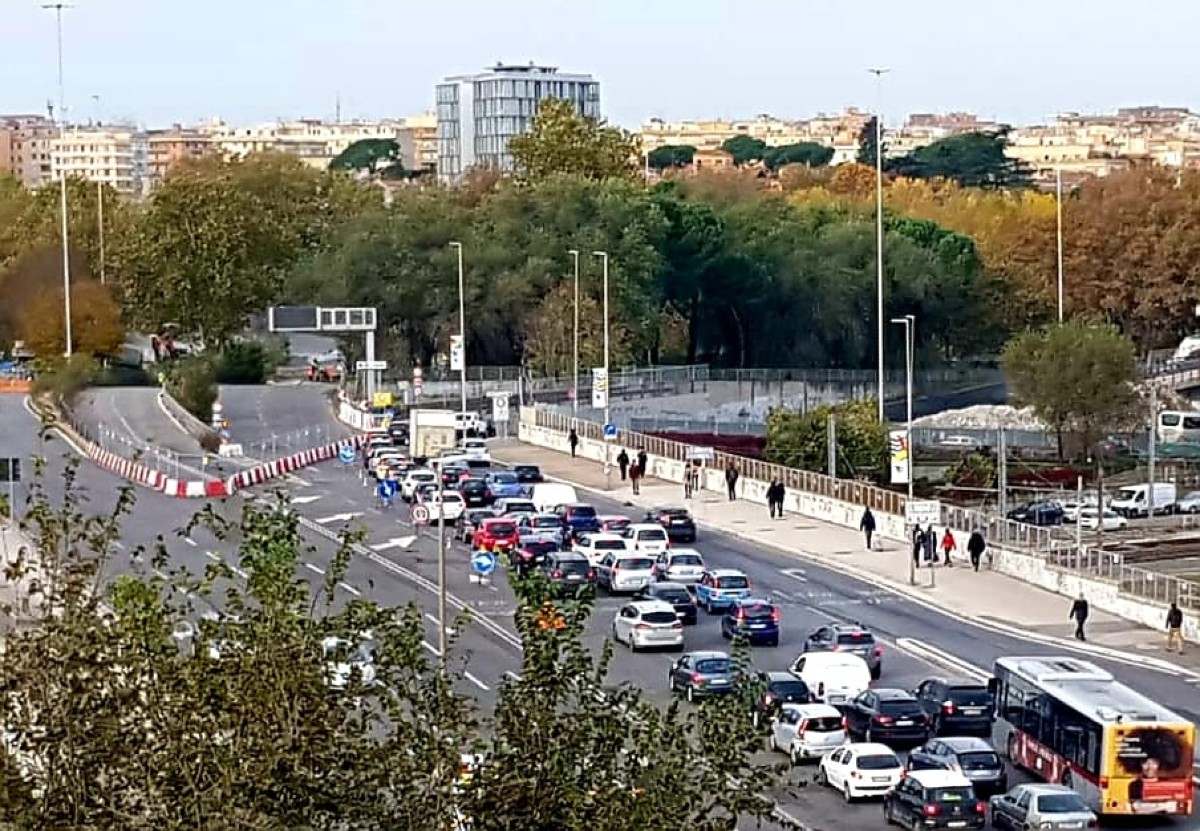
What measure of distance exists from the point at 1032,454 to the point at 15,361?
149 feet

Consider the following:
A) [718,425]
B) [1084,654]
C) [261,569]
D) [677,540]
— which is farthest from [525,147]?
[261,569]

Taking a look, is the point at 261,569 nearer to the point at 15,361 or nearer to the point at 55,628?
the point at 55,628

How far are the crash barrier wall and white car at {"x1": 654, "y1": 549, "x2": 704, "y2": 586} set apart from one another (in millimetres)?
5496

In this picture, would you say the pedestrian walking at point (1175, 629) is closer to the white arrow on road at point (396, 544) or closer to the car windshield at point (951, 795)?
the car windshield at point (951, 795)

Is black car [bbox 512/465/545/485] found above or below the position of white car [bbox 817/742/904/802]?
above

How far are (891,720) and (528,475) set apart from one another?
30.8 meters

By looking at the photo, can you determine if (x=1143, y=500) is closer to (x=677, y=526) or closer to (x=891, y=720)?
(x=677, y=526)

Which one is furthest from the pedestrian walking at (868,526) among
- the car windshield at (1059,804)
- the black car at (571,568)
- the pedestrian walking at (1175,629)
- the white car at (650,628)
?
the car windshield at (1059,804)

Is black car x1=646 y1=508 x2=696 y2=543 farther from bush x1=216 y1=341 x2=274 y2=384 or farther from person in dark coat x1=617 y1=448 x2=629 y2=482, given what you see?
bush x1=216 y1=341 x2=274 y2=384

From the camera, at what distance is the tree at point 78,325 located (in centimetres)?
8981

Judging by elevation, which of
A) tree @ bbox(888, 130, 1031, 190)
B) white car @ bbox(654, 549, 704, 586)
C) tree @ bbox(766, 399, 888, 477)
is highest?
tree @ bbox(888, 130, 1031, 190)

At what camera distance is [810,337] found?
341 ft

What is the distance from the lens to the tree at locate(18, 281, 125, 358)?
3536 inches

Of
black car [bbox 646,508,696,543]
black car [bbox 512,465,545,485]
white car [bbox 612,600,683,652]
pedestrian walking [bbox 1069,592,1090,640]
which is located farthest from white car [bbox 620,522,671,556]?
black car [bbox 512,465,545,485]
